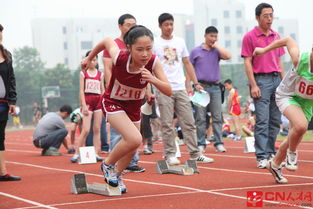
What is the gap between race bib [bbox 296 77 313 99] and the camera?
21.3 ft

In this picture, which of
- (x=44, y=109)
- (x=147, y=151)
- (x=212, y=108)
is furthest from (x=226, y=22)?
(x=212, y=108)

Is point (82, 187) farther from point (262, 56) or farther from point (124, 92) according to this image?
point (262, 56)

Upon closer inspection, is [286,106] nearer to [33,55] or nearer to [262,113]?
[262,113]

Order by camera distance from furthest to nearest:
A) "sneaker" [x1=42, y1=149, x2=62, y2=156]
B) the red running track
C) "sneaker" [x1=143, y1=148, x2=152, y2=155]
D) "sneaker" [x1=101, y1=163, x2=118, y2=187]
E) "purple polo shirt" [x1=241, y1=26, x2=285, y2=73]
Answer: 1. "sneaker" [x1=42, y1=149, x2=62, y2=156]
2. "sneaker" [x1=143, y1=148, x2=152, y2=155]
3. "purple polo shirt" [x1=241, y1=26, x2=285, y2=73]
4. "sneaker" [x1=101, y1=163, x2=118, y2=187]
5. the red running track

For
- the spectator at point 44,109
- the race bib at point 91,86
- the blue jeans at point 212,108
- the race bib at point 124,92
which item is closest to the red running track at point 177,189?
the race bib at point 124,92

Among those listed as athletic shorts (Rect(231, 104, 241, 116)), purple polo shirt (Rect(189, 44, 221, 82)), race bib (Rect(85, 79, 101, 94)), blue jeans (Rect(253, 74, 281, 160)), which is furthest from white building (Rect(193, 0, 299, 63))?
blue jeans (Rect(253, 74, 281, 160))

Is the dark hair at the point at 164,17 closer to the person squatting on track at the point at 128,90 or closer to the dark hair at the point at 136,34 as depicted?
the person squatting on track at the point at 128,90

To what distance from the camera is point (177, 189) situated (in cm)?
668

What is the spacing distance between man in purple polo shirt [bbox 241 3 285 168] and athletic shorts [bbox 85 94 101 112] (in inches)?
120

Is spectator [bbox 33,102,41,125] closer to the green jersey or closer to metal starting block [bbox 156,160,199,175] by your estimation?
metal starting block [bbox 156,160,199,175]

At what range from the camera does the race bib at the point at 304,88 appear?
256 inches

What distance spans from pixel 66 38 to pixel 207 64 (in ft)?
317

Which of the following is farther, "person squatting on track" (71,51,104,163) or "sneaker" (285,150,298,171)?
"person squatting on track" (71,51,104,163)

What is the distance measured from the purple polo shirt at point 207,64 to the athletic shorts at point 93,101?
1751 millimetres
